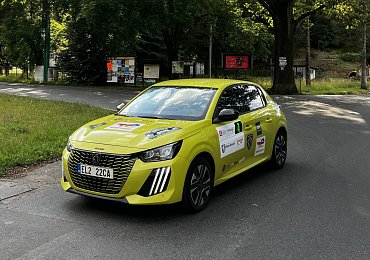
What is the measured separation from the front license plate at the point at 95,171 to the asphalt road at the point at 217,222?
0.51 meters

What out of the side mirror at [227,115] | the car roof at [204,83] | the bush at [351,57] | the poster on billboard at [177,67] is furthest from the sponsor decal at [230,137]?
the bush at [351,57]

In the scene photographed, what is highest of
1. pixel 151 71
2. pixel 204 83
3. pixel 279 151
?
pixel 151 71

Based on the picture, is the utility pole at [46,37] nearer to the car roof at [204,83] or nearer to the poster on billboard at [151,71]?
the poster on billboard at [151,71]

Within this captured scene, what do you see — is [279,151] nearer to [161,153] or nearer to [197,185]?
[197,185]

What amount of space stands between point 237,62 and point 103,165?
2753 centimetres

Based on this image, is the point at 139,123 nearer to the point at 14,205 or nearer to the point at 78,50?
the point at 14,205

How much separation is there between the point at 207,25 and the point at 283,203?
26146 mm

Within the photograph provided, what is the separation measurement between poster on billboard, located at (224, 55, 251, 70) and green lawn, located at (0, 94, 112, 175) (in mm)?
17466

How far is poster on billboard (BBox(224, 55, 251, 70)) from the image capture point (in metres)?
31.7

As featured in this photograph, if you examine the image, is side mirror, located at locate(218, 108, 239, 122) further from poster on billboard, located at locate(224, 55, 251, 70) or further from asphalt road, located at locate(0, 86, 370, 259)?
poster on billboard, located at locate(224, 55, 251, 70)

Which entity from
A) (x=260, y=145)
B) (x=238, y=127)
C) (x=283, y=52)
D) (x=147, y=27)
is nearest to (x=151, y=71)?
(x=147, y=27)

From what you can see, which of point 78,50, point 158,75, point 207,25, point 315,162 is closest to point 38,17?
point 78,50

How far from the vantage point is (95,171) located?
517 cm

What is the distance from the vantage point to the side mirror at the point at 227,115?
19.6 feet
